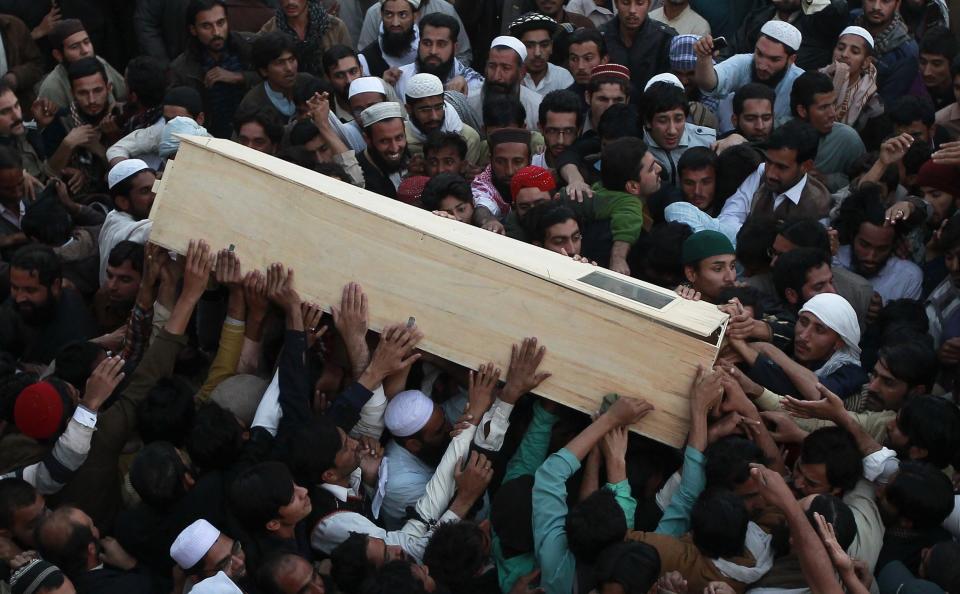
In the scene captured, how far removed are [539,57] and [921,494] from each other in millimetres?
4483

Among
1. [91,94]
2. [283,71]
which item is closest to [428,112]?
[283,71]

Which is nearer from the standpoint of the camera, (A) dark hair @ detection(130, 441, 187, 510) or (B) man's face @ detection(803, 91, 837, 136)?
(A) dark hair @ detection(130, 441, 187, 510)

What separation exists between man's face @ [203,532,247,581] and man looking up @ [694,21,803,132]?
448 centimetres

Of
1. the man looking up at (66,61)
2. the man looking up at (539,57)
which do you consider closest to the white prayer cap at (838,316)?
the man looking up at (539,57)

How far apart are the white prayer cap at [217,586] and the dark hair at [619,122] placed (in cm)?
357

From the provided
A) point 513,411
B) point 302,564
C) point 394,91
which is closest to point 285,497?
point 302,564

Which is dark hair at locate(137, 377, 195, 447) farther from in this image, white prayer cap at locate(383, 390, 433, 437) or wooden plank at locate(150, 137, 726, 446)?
white prayer cap at locate(383, 390, 433, 437)

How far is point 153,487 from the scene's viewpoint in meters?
4.64

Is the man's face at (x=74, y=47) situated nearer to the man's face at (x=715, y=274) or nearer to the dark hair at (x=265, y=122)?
the dark hair at (x=265, y=122)

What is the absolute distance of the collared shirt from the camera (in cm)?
796

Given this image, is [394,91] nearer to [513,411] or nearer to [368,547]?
[513,411]

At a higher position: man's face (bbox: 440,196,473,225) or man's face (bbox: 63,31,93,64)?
man's face (bbox: 440,196,473,225)

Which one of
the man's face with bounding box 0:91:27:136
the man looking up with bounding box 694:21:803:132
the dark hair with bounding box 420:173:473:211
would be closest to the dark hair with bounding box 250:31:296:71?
the man's face with bounding box 0:91:27:136

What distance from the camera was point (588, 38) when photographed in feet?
25.5
